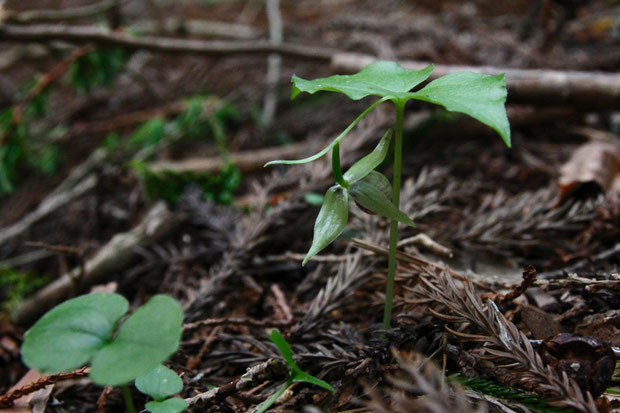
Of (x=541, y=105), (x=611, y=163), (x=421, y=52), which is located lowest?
(x=611, y=163)

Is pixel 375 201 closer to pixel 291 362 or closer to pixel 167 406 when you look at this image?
pixel 291 362

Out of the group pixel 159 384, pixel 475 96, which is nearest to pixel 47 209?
pixel 159 384

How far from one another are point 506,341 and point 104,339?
2.93 ft

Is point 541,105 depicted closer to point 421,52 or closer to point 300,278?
point 421,52

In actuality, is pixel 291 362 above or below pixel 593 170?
below

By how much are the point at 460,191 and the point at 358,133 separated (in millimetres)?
667

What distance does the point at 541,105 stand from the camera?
2189 millimetres

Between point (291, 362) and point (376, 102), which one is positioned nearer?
point (376, 102)

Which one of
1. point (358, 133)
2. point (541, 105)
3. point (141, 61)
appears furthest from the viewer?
point (141, 61)

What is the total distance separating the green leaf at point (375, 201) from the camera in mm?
1027

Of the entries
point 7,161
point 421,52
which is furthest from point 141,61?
point 421,52

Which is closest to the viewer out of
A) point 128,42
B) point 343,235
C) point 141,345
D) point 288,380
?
point 141,345

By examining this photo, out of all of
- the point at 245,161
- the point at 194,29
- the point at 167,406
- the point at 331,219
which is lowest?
the point at 245,161

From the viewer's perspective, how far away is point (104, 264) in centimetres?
194
